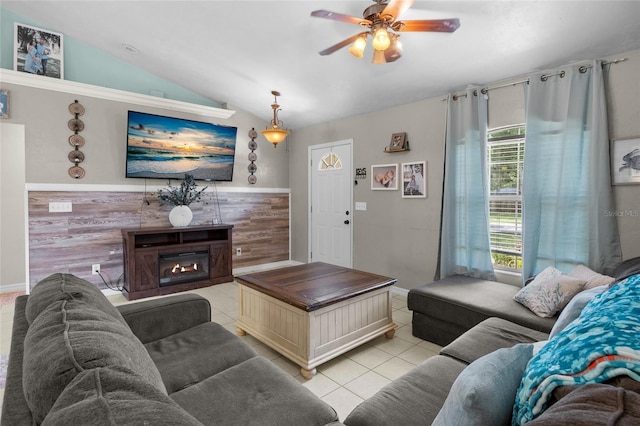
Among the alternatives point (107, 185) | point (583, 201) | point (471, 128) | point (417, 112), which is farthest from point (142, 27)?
point (583, 201)

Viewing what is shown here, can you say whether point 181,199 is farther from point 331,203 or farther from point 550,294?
point 550,294

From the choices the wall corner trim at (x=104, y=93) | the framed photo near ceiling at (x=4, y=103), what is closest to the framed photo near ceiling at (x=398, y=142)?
the wall corner trim at (x=104, y=93)

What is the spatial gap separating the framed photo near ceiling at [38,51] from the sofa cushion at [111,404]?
474 centimetres

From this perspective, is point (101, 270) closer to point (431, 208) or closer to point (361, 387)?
point (361, 387)

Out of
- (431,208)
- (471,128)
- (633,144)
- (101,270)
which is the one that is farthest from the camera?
(101,270)

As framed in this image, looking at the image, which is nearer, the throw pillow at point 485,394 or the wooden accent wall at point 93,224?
the throw pillow at point 485,394

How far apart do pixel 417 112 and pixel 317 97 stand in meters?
1.39

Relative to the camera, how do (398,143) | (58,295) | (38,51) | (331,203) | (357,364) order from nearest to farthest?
(58,295) < (357,364) < (38,51) < (398,143) < (331,203)

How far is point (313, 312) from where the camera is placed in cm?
236

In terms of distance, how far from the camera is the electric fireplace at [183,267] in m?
4.38

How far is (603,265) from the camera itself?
106 inches

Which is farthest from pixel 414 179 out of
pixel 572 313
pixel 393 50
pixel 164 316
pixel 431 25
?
pixel 164 316

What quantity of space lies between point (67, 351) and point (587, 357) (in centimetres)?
134

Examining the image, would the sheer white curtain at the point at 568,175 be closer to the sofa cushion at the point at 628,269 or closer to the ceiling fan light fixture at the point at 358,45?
the sofa cushion at the point at 628,269
